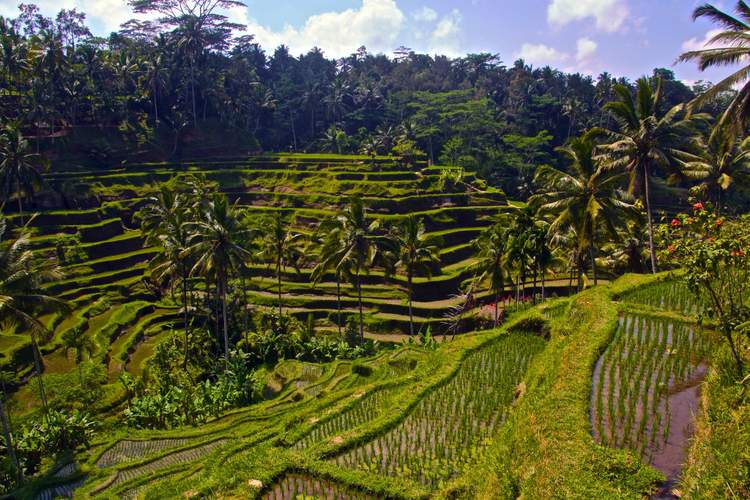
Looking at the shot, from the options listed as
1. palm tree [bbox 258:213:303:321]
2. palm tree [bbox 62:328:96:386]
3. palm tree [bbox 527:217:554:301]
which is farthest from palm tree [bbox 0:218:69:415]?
palm tree [bbox 527:217:554:301]

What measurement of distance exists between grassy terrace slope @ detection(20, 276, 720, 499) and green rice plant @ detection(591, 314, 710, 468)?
0.29 metres

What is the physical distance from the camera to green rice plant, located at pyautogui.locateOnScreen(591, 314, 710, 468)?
25.7ft

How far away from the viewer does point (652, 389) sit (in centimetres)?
942

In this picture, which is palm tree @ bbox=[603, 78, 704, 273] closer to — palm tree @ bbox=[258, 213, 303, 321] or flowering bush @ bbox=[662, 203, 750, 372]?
flowering bush @ bbox=[662, 203, 750, 372]

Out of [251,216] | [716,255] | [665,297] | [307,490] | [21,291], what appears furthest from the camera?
[251,216]

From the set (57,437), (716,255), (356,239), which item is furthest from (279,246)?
(716,255)

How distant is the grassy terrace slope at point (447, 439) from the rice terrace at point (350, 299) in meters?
0.07

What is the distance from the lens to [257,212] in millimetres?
48469

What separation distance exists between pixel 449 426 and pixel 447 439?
1.90 ft

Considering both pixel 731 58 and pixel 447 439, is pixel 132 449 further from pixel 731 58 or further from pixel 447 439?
pixel 731 58

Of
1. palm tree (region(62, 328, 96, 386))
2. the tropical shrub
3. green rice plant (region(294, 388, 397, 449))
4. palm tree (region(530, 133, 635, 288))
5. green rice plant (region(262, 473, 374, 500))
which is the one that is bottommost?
the tropical shrub

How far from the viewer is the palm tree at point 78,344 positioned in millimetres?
24013

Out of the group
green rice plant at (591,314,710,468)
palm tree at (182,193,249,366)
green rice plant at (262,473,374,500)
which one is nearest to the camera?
green rice plant at (591,314,710,468)

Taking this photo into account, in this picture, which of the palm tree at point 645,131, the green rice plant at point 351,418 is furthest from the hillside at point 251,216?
the green rice plant at point 351,418
